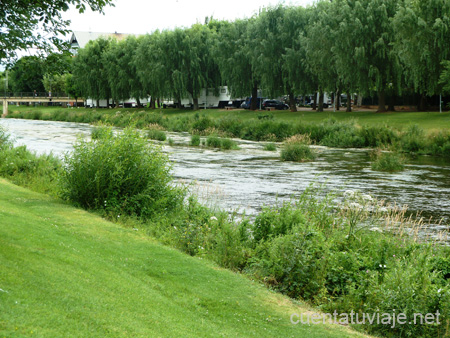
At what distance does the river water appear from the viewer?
20.9m

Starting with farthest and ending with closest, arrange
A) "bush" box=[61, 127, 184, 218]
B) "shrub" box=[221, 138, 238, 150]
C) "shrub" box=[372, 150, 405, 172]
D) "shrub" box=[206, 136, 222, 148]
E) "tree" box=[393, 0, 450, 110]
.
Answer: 1. "tree" box=[393, 0, 450, 110]
2. "shrub" box=[206, 136, 222, 148]
3. "shrub" box=[221, 138, 238, 150]
4. "shrub" box=[372, 150, 405, 172]
5. "bush" box=[61, 127, 184, 218]

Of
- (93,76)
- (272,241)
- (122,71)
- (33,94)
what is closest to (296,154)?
(272,241)

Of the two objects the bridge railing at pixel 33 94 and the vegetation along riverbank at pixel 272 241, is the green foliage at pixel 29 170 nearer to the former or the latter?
the vegetation along riverbank at pixel 272 241

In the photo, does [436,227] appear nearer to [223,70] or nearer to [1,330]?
[1,330]

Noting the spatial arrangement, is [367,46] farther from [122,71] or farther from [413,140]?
[122,71]

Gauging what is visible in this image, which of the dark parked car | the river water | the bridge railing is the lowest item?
the river water

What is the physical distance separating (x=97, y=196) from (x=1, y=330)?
991 cm

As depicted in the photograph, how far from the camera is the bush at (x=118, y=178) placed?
1491cm

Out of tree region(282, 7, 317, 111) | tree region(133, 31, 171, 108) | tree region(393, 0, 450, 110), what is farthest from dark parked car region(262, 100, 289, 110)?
tree region(393, 0, 450, 110)

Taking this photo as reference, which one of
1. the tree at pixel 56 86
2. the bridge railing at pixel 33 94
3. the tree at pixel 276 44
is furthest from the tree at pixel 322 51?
the tree at pixel 56 86

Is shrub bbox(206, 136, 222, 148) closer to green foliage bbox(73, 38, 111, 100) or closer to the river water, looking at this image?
the river water

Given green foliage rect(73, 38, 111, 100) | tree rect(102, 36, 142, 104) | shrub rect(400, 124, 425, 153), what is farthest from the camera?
green foliage rect(73, 38, 111, 100)

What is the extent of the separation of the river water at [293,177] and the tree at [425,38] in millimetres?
10923

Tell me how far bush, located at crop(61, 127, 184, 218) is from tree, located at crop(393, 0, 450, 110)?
37.8 m
